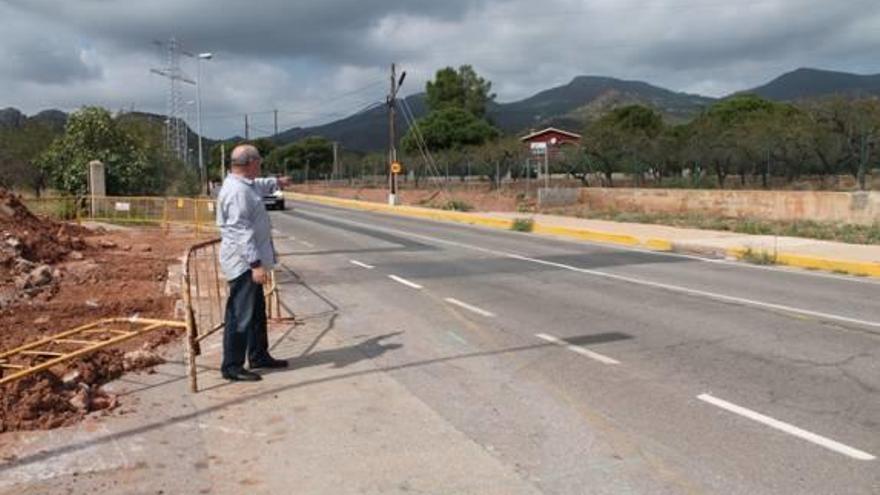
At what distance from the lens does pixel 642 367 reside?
7.88 meters

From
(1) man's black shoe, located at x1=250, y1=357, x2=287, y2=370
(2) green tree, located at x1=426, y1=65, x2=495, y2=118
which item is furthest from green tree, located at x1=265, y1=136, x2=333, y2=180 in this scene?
(1) man's black shoe, located at x1=250, y1=357, x2=287, y2=370

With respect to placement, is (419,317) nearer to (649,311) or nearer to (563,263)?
(649,311)

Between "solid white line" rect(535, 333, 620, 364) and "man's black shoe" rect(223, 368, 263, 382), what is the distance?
2999mm

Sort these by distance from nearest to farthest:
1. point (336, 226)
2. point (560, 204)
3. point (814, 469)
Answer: point (814, 469), point (336, 226), point (560, 204)

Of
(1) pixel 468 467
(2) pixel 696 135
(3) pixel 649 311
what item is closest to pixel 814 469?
(1) pixel 468 467

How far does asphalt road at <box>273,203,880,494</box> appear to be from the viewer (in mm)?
5309

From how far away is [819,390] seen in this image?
6.98 meters

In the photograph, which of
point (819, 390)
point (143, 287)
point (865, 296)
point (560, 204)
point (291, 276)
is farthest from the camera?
point (560, 204)

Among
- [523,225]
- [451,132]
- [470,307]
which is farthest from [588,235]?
[451,132]

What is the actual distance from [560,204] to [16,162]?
28.6 m

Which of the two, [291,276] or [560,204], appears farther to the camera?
[560,204]

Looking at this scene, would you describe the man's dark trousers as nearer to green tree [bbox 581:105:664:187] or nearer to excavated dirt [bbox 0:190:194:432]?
excavated dirt [bbox 0:190:194:432]

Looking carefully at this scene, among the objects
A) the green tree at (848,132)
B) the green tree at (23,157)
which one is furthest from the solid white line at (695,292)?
the green tree at (23,157)

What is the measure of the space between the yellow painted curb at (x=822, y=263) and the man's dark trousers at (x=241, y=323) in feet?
38.7
